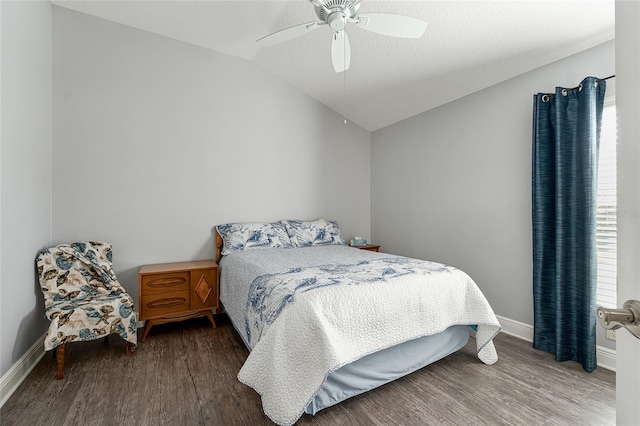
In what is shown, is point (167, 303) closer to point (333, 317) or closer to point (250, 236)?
point (250, 236)

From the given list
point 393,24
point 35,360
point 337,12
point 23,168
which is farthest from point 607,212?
point 35,360

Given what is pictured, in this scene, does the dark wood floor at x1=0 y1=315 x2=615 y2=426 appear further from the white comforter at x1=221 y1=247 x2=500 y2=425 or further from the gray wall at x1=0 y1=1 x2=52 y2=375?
the gray wall at x1=0 y1=1 x2=52 y2=375

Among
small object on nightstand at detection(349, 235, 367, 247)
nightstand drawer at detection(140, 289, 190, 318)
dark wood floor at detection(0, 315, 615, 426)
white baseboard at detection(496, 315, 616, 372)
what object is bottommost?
dark wood floor at detection(0, 315, 615, 426)

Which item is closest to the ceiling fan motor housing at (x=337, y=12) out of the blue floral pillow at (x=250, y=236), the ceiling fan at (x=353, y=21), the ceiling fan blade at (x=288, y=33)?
the ceiling fan at (x=353, y=21)

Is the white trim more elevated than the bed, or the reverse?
the bed

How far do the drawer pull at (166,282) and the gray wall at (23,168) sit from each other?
80 cm

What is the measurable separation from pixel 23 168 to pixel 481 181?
12.6 ft

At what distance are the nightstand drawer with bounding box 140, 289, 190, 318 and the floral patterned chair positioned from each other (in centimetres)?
24

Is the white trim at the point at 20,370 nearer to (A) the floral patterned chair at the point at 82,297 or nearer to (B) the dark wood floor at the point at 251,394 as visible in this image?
(B) the dark wood floor at the point at 251,394

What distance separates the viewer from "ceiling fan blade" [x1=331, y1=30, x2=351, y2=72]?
2.06m

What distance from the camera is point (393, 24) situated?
193 centimetres

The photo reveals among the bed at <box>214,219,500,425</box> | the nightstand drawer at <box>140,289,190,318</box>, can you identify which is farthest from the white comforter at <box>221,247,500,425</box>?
the nightstand drawer at <box>140,289,190,318</box>

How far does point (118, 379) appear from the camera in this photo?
2088 mm

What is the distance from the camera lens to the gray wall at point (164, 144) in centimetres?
280
